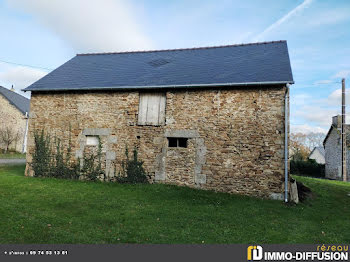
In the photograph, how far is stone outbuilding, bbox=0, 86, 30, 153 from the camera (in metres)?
22.4

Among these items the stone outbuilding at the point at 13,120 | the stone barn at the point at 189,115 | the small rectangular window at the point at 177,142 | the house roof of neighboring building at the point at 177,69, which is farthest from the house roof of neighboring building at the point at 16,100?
the small rectangular window at the point at 177,142

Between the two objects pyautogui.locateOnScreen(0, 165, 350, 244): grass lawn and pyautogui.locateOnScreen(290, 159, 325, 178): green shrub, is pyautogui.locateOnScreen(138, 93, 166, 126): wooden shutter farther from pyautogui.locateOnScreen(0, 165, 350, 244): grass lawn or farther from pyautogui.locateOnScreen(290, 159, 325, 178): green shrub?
pyautogui.locateOnScreen(290, 159, 325, 178): green shrub

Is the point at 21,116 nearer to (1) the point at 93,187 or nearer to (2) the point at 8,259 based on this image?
(1) the point at 93,187

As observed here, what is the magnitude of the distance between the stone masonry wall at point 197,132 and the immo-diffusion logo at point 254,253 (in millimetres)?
4236

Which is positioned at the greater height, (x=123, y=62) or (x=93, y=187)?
(x=123, y=62)

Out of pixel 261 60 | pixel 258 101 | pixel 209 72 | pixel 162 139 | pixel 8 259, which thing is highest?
pixel 261 60

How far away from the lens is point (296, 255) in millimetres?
4098

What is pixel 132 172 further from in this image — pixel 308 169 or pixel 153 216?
pixel 308 169

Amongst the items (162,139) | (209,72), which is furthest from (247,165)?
(209,72)

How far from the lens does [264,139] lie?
8.28 m

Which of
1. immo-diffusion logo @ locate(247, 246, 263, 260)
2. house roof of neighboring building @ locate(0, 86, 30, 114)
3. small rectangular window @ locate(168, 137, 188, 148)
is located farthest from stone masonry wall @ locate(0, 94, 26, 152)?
immo-diffusion logo @ locate(247, 246, 263, 260)

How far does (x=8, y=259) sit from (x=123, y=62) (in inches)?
420

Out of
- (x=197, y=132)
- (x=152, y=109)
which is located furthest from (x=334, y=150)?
(x=152, y=109)

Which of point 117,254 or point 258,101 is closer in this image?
point 117,254
